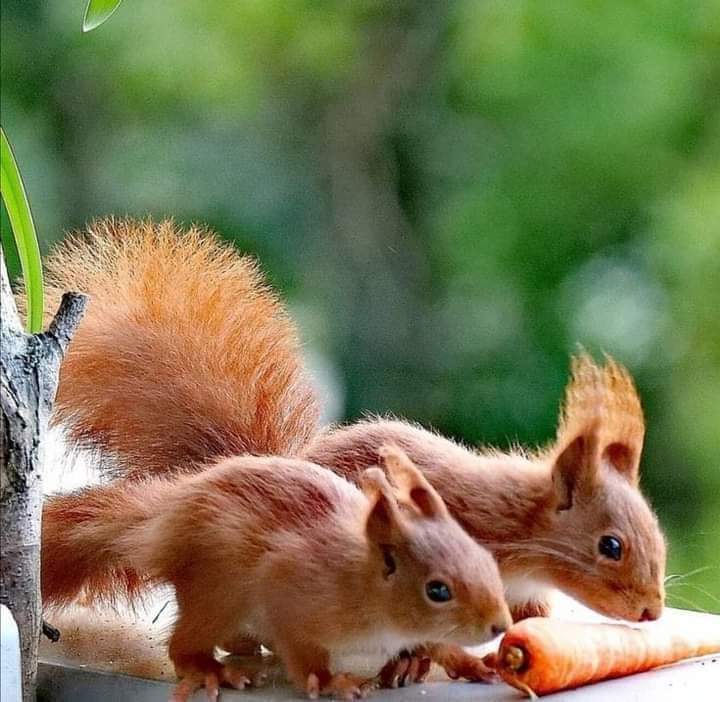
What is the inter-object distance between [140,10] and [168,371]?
132 centimetres

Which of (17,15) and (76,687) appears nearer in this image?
(76,687)

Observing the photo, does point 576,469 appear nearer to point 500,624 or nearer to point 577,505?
point 577,505

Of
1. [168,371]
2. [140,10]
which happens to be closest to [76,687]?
[168,371]

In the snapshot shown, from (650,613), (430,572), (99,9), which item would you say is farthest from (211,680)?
(99,9)

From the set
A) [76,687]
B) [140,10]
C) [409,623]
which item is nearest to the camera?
[409,623]

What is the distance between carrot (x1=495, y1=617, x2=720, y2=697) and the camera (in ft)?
2.67

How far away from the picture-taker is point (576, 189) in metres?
2.11

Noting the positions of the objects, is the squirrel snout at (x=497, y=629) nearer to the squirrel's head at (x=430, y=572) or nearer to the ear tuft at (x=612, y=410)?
the squirrel's head at (x=430, y=572)

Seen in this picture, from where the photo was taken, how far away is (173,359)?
1019 mm

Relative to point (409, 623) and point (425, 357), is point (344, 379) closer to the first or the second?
point (425, 357)

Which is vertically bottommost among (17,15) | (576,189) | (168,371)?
(168,371)

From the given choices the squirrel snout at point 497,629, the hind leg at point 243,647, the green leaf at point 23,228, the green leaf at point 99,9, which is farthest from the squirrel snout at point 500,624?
the green leaf at point 99,9

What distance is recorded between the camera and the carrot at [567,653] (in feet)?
2.67

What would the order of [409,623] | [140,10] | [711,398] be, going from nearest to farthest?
[409,623]
[711,398]
[140,10]
